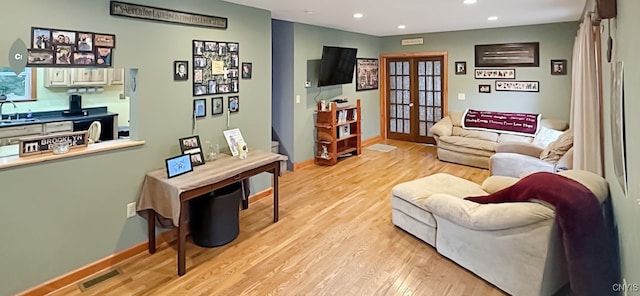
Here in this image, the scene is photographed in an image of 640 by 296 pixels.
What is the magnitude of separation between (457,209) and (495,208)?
303 millimetres

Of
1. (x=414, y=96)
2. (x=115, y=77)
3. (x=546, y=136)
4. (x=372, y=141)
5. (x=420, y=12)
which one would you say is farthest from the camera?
(x=372, y=141)

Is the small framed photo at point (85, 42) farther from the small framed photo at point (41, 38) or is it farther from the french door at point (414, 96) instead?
the french door at point (414, 96)

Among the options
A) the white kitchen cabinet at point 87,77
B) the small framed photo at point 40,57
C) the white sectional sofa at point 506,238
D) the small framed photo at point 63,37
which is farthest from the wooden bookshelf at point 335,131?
the small framed photo at point 40,57

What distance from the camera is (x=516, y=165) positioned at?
4.68m

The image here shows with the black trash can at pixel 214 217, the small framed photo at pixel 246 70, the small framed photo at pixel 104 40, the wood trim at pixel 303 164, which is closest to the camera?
the small framed photo at pixel 104 40

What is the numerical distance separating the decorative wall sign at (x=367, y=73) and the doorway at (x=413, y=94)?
1.00 feet

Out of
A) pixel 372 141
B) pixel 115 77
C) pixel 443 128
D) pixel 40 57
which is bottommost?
pixel 372 141

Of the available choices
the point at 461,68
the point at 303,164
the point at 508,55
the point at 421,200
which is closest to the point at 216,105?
the point at 421,200

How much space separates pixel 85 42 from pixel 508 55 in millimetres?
6380

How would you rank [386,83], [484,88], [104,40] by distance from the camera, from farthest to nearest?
[386,83]
[484,88]
[104,40]

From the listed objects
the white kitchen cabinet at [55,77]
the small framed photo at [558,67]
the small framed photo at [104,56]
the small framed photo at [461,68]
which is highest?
the small framed photo at [461,68]

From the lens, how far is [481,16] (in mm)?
5348

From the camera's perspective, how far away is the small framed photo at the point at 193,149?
131 inches

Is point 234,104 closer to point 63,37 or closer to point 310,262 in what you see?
point 63,37
